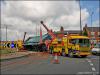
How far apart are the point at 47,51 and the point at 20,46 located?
14.3 metres

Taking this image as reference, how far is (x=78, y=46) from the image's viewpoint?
33.2 metres

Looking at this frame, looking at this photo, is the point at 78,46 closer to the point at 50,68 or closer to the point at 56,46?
the point at 56,46

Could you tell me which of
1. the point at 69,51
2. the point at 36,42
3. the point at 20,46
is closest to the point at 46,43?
the point at 36,42

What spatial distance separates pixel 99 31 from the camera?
→ 138 meters

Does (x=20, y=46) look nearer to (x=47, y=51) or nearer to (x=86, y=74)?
(x=47, y=51)

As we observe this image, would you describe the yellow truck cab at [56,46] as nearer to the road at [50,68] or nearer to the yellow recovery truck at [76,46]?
the yellow recovery truck at [76,46]

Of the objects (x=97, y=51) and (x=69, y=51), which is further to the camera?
(x=97, y=51)

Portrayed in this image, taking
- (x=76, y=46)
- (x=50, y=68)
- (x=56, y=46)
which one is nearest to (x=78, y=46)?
(x=76, y=46)

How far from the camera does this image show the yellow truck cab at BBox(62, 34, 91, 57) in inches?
1312

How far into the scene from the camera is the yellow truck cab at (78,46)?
33312 millimetres

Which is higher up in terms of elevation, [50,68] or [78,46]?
[78,46]

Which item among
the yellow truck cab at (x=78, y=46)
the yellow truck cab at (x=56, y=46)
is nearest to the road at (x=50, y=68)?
the yellow truck cab at (x=78, y=46)

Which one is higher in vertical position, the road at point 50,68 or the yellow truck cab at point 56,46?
the yellow truck cab at point 56,46

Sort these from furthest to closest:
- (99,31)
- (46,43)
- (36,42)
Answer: (99,31) < (36,42) < (46,43)
